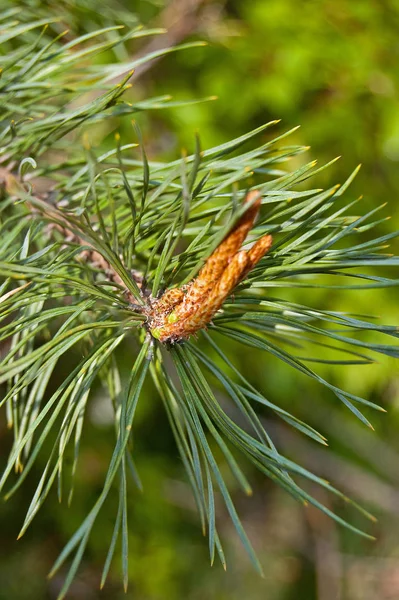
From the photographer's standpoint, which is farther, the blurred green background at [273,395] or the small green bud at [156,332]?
the blurred green background at [273,395]

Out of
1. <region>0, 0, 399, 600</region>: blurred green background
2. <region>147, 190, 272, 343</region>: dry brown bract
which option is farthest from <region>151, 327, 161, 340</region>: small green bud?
<region>0, 0, 399, 600</region>: blurred green background

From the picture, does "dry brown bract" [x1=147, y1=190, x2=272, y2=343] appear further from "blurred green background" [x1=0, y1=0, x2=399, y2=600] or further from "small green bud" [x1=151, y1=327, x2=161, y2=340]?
"blurred green background" [x1=0, y1=0, x2=399, y2=600]

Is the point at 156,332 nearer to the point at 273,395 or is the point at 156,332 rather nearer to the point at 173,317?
the point at 173,317

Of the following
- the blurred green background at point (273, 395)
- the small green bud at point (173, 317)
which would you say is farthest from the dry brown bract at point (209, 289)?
the blurred green background at point (273, 395)

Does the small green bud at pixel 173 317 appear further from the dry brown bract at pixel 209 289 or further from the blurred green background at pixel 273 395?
the blurred green background at pixel 273 395

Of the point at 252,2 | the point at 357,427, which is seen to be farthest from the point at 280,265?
the point at 357,427

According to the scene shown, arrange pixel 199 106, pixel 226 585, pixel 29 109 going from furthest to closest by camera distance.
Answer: pixel 226 585
pixel 199 106
pixel 29 109

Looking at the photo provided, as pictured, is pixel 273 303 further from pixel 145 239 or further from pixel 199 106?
pixel 199 106
